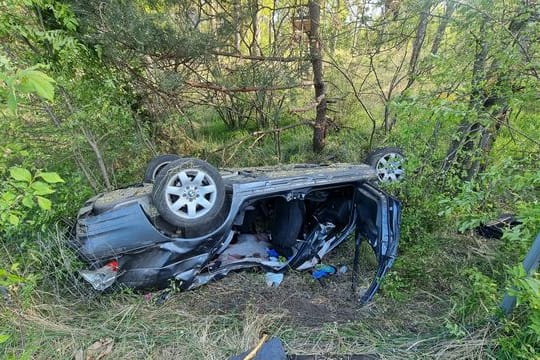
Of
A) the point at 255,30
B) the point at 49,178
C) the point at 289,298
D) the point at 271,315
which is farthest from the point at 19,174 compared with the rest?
the point at 255,30

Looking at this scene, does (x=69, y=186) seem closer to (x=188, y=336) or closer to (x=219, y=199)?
(x=219, y=199)

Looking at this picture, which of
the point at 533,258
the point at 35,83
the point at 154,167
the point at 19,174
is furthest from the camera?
the point at 154,167

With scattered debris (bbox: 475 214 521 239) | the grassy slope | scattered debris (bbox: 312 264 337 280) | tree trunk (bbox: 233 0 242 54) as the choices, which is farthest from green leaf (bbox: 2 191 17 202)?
tree trunk (bbox: 233 0 242 54)

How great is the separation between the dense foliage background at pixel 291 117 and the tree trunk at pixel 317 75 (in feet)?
0.09

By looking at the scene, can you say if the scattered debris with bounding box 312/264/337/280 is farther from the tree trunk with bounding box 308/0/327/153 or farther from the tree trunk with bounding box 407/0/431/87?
the tree trunk with bounding box 308/0/327/153

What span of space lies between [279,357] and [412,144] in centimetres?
252

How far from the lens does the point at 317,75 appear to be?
579 cm

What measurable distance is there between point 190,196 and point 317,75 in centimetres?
384

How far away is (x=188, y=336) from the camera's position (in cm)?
253

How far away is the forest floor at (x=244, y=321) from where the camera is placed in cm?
240

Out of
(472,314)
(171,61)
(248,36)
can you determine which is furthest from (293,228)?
(248,36)

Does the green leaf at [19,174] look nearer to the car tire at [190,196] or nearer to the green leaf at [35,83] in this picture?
the green leaf at [35,83]

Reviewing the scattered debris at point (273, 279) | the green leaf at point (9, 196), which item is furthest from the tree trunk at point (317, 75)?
the green leaf at point (9, 196)

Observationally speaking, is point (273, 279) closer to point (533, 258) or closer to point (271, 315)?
point (271, 315)
